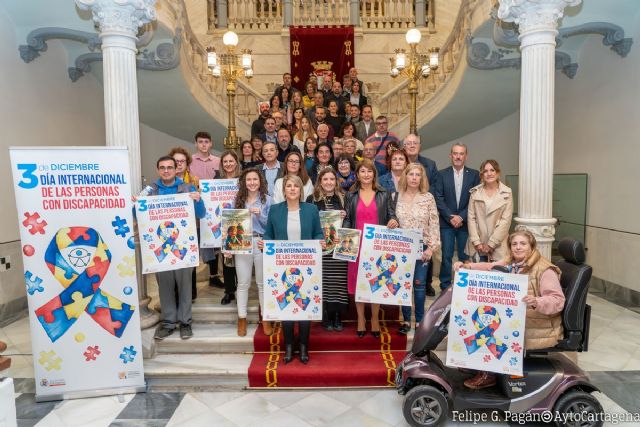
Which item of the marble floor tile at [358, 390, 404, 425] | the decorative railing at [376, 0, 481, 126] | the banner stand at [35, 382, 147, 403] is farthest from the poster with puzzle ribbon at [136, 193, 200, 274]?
the decorative railing at [376, 0, 481, 126]

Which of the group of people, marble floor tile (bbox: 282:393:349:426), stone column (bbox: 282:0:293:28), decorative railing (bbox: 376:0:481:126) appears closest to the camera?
marble floor tile (bbox: 282:393:349:426)

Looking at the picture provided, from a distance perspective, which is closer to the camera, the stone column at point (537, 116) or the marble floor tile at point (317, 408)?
the marble floor tile at point (317, 408)

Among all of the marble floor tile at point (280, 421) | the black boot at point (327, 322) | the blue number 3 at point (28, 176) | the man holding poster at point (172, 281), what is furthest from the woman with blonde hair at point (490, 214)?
the blue number 3 at point (28, 176)

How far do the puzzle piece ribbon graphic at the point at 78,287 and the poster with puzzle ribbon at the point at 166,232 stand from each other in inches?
15.1

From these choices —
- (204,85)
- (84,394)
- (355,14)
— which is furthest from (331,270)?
(355,14)

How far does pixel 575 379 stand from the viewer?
3.39 metres

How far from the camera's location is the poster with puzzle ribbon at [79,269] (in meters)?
3.85

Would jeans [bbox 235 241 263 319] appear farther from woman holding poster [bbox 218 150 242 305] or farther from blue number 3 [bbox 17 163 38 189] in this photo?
blue number 3 [bbox 17 163 38 189]

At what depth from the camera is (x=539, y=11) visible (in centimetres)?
461

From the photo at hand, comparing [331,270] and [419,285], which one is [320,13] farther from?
[419,285]

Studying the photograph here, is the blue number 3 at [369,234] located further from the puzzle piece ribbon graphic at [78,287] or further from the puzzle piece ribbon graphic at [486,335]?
the puzzle piece ribbon graphic at [78,287]

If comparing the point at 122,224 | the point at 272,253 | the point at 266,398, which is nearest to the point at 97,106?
the point at 122,224

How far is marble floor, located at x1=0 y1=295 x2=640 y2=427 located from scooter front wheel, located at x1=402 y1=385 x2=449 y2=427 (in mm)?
198

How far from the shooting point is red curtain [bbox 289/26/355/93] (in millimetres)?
12672
